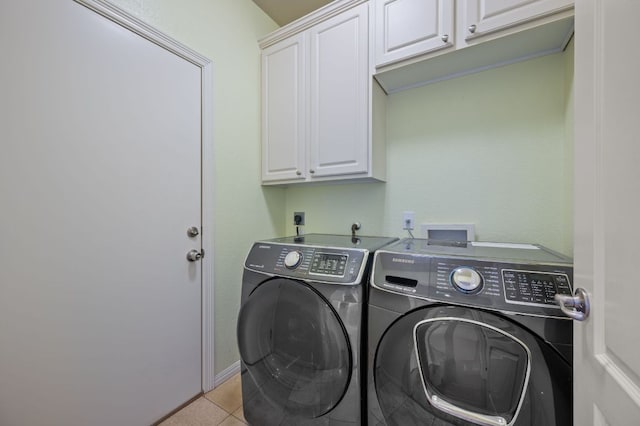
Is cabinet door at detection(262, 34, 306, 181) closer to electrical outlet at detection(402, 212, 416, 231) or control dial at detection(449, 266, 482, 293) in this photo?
electrical outlet at detection(402, 212, 416, 231)

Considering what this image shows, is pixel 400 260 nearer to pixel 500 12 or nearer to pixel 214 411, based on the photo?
pixel 500 12

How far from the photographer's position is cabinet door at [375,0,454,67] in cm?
125

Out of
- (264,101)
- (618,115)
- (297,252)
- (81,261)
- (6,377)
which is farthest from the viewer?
(264,101)

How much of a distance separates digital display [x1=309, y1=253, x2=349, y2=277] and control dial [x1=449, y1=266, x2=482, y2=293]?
43 cm

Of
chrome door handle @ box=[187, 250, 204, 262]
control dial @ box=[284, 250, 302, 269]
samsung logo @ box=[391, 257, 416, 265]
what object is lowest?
chrome door handle @ box=[187, 250, 204, 262]

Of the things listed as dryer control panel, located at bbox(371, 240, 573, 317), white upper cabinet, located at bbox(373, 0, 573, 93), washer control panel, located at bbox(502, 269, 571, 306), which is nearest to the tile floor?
dryer control panel, located at bbox(371, 240, 573, 317)

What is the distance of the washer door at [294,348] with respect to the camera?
3.41 ft

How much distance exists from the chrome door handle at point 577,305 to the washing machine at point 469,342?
146 mm

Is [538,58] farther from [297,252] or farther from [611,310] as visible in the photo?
[297,252]

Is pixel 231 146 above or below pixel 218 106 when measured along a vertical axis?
below

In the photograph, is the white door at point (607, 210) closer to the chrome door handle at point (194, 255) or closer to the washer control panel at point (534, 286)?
the washer control panel at point (534, 286)

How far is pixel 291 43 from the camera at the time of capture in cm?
176

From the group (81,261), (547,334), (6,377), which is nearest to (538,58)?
(547,334)

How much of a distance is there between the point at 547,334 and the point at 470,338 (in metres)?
0.19
